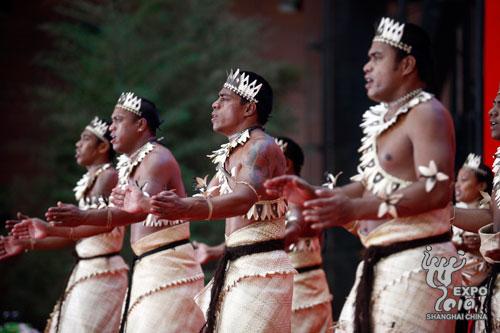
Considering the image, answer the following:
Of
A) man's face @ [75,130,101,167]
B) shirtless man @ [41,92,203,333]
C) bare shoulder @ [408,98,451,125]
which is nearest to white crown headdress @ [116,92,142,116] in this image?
shirtless man @ [41,92,203,333]

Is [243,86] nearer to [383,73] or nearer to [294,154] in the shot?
[383,73]

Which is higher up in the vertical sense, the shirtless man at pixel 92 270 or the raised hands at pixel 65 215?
the raised hands at pixel 65 215

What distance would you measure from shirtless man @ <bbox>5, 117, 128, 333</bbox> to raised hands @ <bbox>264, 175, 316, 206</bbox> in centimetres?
264

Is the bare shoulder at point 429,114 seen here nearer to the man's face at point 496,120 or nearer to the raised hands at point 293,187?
the raised hands at point 293,187

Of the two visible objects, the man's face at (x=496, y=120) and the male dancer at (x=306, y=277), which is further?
the male dancer at (x=306, y=277)

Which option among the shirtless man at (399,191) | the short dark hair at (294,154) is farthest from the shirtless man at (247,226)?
the short dark hair at (294,154)

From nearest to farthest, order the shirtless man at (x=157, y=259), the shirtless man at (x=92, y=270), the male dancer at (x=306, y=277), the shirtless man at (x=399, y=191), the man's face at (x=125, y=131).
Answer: the shirtless man at (x=399, y=191)
the shirtless man at (x=157, y=259)
the man's face at (x=125, y=131)
the shirtless man at (x=92, y=270)
the male dancer at (x=306, y=277)

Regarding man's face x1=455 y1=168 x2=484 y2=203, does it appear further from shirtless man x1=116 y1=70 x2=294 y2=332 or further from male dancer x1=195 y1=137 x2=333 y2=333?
shirtless man x1=116 y1=70 x2=294 y2=332

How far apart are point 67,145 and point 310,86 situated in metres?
4.70

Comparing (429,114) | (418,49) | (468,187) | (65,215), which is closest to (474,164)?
(468,187)

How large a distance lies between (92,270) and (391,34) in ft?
10.4

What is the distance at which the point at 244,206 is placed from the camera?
4.35 meters

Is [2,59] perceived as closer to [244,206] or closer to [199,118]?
[199,118]

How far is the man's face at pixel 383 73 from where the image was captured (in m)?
3.84
